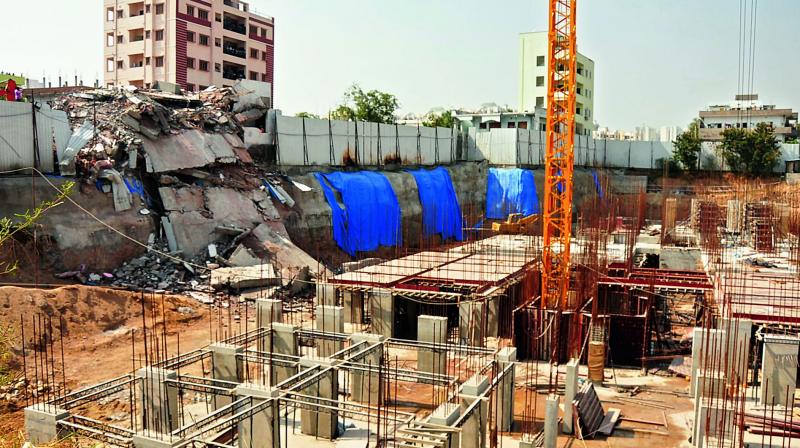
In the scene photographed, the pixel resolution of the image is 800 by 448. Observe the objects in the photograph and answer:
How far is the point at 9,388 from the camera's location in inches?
472

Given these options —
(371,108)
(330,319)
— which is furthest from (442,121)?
(330,319)

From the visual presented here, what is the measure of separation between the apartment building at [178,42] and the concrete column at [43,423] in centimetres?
3201

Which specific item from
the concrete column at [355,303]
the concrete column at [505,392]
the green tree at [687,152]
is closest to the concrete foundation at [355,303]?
the concrete column at [355,303]

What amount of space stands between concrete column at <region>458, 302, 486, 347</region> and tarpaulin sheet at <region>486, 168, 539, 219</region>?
20552 mm

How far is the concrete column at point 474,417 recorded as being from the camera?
9289 millimetres

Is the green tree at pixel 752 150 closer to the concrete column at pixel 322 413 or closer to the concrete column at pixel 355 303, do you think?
the concrete column at pixel 355 303

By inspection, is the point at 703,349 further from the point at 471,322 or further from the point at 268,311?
the point at 268,311

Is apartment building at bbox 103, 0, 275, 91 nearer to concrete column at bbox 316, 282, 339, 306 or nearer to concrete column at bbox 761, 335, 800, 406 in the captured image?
concrete column at bbox 316, 282, 339, 306

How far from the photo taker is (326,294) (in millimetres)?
16609

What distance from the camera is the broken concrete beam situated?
61.1ft

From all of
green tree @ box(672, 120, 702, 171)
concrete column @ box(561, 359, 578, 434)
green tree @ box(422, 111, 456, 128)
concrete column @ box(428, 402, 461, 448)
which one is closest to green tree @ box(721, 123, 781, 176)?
green tree @ box(672, 120, 702, 171)

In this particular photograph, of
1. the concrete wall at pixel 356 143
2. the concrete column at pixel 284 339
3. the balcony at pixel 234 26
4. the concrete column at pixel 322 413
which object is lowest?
the concrete column at pixel 322 413

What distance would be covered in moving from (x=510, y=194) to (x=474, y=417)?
2738 cm

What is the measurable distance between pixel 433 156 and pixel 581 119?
71.1ft
